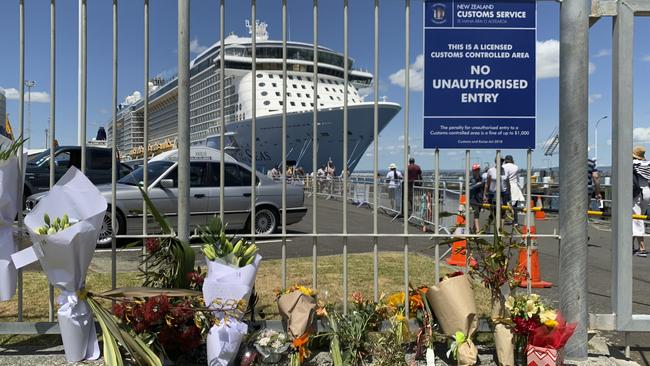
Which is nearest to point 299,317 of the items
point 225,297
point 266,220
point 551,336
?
point 225,297

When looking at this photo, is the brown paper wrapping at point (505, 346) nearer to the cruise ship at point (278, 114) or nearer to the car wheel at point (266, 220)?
the car wheel at point (266, 220)

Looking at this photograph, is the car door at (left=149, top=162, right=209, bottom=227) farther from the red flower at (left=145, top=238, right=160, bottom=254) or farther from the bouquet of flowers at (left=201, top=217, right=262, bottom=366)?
the bouquet of flowers at (left=201, top=217, right=262, bottom=366)

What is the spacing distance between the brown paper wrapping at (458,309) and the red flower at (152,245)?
1833 mm

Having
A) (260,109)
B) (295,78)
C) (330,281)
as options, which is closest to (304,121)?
(260,109)

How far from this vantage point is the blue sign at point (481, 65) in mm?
3637

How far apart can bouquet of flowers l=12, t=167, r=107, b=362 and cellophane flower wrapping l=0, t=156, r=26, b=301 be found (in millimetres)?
243

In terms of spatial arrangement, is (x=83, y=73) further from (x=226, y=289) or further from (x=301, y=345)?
(x=301, y=345)

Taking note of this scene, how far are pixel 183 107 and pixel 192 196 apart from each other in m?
5.51

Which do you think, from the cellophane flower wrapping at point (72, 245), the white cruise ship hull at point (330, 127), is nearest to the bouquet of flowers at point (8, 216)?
the cellophane flower wrapping at point (72, 245)

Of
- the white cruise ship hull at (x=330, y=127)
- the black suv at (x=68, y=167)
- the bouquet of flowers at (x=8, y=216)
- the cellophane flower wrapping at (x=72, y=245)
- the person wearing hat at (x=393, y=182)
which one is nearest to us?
the cellophane flower wrapping at (x=72, y=245)

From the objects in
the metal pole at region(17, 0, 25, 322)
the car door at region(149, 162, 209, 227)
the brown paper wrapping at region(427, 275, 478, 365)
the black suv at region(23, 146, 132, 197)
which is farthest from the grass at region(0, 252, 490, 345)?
the black suv at region(23, 146, 132, 197)

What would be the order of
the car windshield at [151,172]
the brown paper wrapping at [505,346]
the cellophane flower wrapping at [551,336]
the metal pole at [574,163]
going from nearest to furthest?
1. the cellophane flower wrapping at [551,336]
2. the brown paper wrapping at [505,346]
3. the metal pole at [574,163]
4. the car windshield at [151,172]

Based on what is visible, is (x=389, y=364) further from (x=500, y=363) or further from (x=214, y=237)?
(x=214, y=237)

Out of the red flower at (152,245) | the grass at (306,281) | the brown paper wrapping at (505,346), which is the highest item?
the red flower at (152,245)
